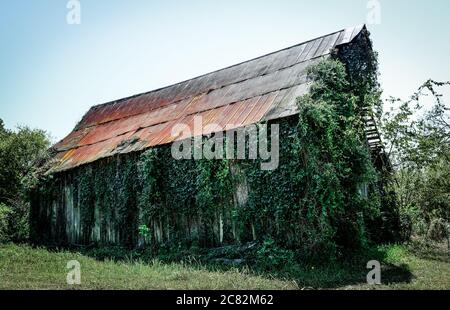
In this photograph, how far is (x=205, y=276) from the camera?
8961 mm

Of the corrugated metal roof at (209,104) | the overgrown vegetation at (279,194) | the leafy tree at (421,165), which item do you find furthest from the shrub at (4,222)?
the leafy tree at (421,165)

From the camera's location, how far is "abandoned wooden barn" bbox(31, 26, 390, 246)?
1188 centimetres

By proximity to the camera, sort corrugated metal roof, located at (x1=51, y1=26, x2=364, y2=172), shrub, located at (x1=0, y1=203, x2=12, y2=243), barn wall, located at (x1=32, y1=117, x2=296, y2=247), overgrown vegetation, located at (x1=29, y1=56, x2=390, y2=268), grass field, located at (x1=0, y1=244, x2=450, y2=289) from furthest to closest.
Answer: shrub, located at (x1=0, y1=203, x2=12, y2=243) < corrugated metal roof, located at (x1=51, y1=26, x2=364, y2=172) < barn wall, located at (x1=32, y1=117, x2=296, y2=247) < overgrown vegetation, located at (x1=29, y1=56, x2=390, y2=268) < grass field, located at (x1=0, y1=244, x2=450, y2=289)

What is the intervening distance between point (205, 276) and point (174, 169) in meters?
4.99

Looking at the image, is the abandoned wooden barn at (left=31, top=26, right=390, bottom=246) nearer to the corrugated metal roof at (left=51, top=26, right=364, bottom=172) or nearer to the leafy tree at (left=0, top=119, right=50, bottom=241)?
the corrugated metal roof at (left=51, top=26, right=364, bottom=172)

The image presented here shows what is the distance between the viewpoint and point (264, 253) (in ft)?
34.6

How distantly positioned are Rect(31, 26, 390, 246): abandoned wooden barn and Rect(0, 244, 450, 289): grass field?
2.03 m

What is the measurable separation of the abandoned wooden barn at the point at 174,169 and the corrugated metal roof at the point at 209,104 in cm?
6

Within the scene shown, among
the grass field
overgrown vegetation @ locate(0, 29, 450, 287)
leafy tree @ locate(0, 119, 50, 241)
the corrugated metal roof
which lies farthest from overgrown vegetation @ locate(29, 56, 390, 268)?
leafy tree @ locate(0, 119, 50, 241)

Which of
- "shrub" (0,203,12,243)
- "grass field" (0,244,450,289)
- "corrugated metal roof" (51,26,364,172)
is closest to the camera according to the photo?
"grass field" (0,244,450,289)

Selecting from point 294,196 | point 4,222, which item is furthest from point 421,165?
point 4,222

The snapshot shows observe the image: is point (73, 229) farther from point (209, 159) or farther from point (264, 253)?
point (264, 253)

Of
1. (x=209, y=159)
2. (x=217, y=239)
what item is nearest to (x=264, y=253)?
(x=217, y=239)

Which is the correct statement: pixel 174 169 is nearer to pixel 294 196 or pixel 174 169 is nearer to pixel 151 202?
pixel 151 202
